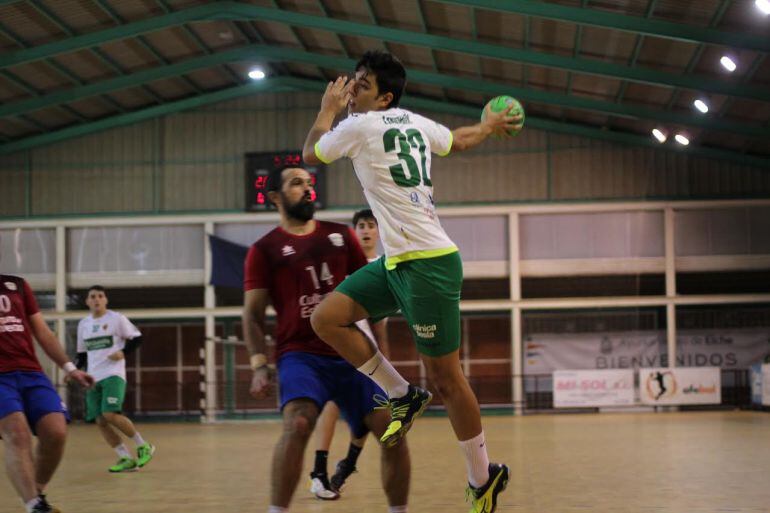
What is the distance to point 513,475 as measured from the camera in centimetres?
996

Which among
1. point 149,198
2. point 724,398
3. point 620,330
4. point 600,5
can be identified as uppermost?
point 600,5

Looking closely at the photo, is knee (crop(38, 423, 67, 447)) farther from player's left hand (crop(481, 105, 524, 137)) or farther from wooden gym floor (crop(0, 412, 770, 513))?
player's left hand (crop(481, 105, 524, 137))

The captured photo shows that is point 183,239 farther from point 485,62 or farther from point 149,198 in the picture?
point 485,62

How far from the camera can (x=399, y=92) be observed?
18.8 ft

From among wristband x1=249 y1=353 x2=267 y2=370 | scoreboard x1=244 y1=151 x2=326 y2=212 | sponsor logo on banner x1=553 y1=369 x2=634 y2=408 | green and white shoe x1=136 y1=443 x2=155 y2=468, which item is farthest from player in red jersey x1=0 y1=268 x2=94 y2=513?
sponsor logo on banner x1=553 y1=369 x2=634 y2=408

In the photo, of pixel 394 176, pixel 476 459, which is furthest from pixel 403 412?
pixel 394 176

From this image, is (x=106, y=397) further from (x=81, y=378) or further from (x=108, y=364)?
(x=81, y=378)

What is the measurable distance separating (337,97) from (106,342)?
8.47m

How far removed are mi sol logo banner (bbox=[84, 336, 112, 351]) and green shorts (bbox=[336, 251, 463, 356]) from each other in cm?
837

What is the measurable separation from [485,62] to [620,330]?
8.58 metres

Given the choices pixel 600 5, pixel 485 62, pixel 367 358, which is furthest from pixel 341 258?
pixel 485 62

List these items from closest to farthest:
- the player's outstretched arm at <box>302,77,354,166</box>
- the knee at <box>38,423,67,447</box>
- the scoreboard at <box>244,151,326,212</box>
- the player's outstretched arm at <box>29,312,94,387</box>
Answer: the player's outstretched arm at <box>302,77,354,166</box> → the knee at <box>38,423,67,447</box> → the player's outstretched arm at <box>29,312,94,387</box> → the scoreboard at <box>244,151,326,212</box>

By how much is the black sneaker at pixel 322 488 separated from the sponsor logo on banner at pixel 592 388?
1863 cm

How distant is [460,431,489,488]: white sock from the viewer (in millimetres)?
5598
